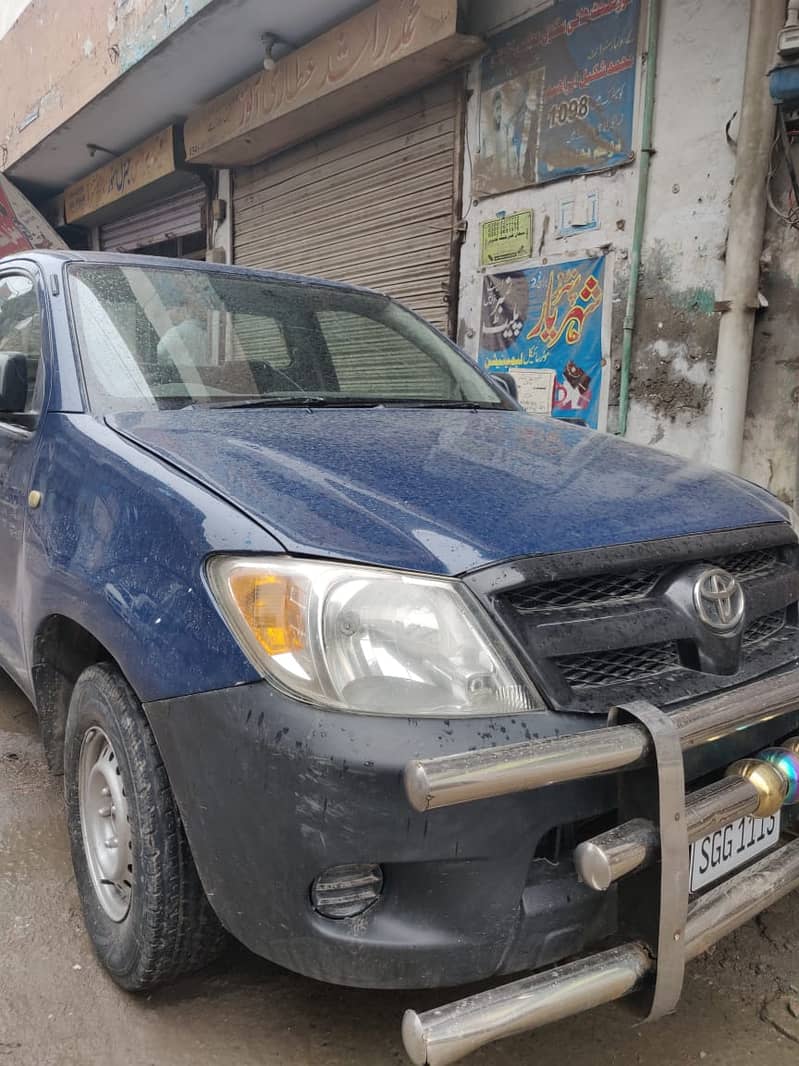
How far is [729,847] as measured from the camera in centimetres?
163

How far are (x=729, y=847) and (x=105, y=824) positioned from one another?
1372mm

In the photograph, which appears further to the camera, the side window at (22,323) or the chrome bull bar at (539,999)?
the side window at (22,323)

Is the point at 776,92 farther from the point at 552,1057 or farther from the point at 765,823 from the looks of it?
the point at 552,1057

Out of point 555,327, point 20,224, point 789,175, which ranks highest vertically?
point 20,224

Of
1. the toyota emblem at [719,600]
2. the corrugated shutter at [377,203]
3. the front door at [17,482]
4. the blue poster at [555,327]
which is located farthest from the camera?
the corrugated shutter at [377,203]

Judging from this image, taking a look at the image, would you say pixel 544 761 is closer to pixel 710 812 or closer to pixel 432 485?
pixel 710 812

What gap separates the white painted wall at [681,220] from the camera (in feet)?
16.2

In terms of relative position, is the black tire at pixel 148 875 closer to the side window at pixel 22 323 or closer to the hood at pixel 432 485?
the hood at pixel 432 485

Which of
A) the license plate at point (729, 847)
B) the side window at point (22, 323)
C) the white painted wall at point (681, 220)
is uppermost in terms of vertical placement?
the white painted wall at point (681, 220)

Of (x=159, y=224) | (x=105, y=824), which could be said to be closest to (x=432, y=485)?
(x=105, y=824)

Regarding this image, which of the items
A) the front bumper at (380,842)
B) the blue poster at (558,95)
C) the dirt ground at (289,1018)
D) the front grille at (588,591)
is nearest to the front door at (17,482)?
the dirt ground at (289,1018)

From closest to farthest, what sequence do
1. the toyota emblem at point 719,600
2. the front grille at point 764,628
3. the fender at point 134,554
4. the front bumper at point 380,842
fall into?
the front bumper at point 380,842
the fender at point 134,554
the toyota emblem at point 719,600
the front grille at point 764,628

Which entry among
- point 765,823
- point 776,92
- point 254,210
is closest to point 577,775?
point 765,823

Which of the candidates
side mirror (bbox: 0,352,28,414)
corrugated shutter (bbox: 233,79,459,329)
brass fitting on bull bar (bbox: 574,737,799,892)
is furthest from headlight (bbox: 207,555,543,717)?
corrugated shutter (bbox: 233,79,459,329)
